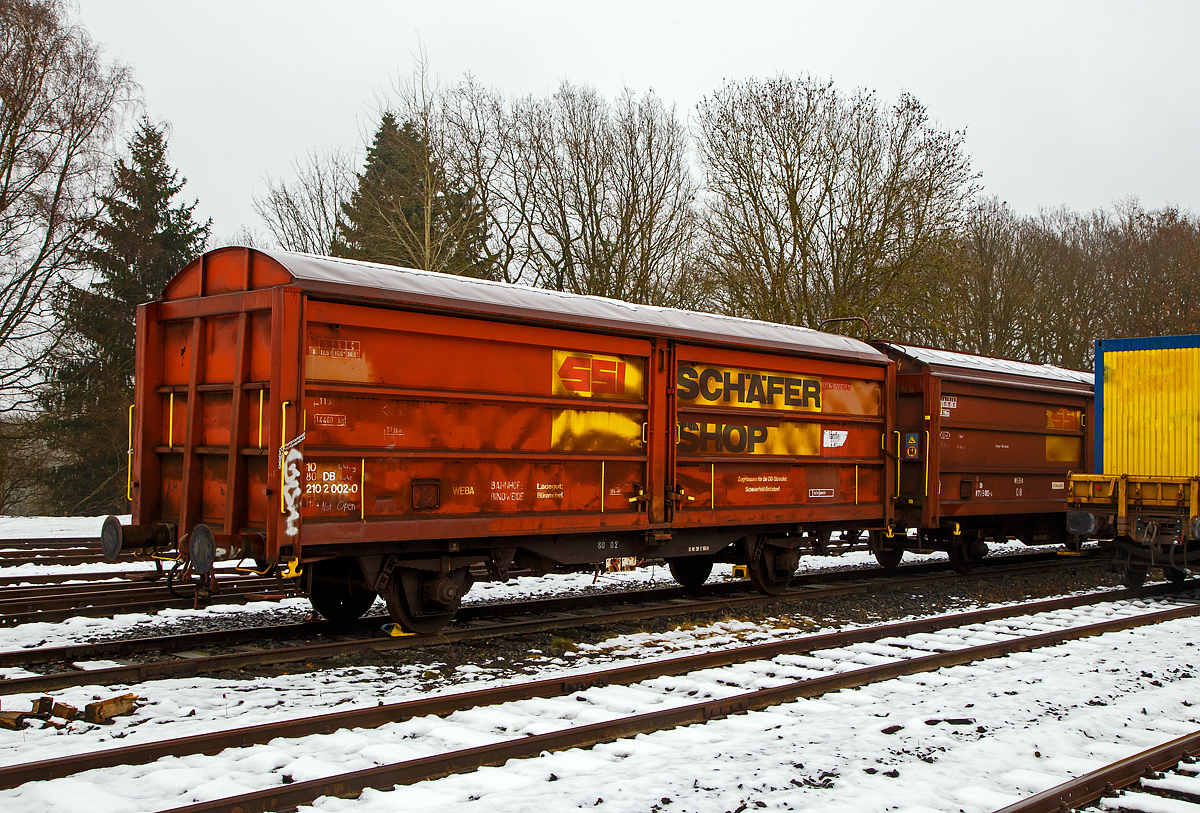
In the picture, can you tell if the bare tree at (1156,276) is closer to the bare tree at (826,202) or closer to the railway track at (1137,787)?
the bare tree at (826,202)

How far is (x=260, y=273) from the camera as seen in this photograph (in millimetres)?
7633

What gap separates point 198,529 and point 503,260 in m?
25.7

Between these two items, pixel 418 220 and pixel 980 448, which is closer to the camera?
pixel 980 448

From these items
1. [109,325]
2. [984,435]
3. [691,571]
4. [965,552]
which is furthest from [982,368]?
[109,325]

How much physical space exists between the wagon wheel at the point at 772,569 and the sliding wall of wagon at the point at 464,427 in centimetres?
261

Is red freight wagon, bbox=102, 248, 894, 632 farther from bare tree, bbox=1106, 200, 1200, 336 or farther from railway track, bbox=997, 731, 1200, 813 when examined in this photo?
bare tree, bbox=1106, 200, 1200, 336

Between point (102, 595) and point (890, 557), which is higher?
point (890, 557)

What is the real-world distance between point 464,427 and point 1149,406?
976 cm

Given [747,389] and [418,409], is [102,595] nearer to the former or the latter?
[418,409]

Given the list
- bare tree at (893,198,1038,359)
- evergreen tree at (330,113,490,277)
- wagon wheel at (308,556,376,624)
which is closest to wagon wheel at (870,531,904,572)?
wagon wheel at (308,556,376,624)

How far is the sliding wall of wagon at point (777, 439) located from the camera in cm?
1016

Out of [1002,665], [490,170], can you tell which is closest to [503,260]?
[490,170]

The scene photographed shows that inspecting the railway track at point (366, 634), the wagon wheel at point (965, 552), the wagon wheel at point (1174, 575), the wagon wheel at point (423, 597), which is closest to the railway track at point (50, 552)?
the railway track at point (366, 634)

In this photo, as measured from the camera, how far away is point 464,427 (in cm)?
823
